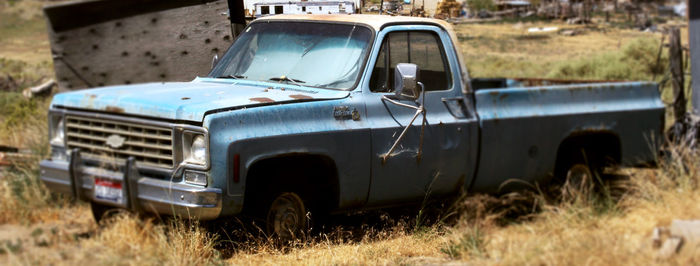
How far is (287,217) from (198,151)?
95 centimetres

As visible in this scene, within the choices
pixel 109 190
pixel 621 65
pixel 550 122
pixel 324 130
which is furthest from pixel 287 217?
pixel 621 65

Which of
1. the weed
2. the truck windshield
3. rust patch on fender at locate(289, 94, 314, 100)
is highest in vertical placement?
the truck windshield

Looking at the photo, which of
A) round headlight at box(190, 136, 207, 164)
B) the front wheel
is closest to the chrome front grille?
round headlight at box(190, 136, 207, 164)

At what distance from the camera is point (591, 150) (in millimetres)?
8141

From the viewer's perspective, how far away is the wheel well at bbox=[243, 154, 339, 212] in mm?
5812

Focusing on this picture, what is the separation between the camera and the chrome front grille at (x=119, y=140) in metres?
5.41

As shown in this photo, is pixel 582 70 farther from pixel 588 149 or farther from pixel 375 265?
pixel 375 265

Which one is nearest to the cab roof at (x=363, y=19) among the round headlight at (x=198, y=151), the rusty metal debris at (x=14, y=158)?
the round headlight at (x=198, y=151)

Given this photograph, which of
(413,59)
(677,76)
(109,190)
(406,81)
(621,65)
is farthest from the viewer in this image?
(621,65)

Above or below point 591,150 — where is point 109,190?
above

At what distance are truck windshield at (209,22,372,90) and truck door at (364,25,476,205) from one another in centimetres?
18

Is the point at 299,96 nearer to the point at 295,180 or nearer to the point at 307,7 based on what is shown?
the point at 295,180

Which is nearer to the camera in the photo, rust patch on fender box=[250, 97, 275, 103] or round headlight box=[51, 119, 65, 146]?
rust patch on fender box=[250, 97, 275, 103]

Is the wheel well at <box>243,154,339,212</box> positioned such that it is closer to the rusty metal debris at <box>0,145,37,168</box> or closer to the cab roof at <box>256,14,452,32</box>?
the cab roof at <box>256,14,452,32</box>
